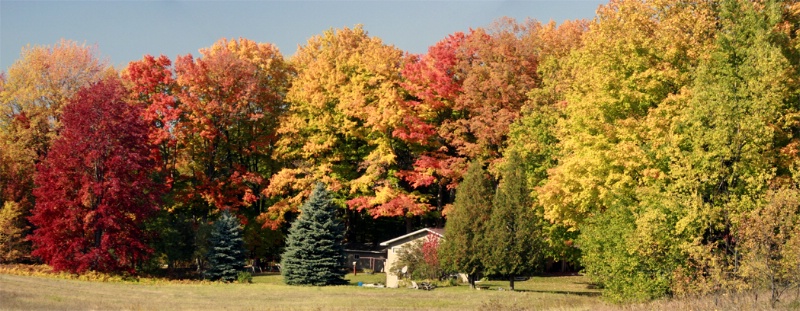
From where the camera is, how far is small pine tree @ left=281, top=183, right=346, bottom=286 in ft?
169

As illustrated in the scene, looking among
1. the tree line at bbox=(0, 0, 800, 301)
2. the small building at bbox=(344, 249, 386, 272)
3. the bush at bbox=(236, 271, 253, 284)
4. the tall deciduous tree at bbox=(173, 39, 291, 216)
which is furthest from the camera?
the small building at bbox=(344, 249, 386, 272)

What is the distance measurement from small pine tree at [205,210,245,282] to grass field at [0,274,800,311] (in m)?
3.32

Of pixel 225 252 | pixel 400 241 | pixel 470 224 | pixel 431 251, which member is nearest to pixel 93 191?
pixel 225 252

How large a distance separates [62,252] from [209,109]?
14959 millimetres

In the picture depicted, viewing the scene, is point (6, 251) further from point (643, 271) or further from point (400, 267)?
point (643, 271)

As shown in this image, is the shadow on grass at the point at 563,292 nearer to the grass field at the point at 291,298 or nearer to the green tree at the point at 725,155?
the grass field at the point at 291,298

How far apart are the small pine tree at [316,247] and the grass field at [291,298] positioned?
9.36 ft

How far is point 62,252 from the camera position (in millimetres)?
50969

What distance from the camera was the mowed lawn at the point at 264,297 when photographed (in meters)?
34.9

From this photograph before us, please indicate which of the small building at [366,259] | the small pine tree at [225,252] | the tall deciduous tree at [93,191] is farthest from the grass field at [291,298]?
the small building at [366,259]

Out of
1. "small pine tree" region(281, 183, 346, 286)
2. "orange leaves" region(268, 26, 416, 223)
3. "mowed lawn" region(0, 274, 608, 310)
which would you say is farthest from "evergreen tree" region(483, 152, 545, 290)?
"orange leaves" region(268, 26, 416, 223)

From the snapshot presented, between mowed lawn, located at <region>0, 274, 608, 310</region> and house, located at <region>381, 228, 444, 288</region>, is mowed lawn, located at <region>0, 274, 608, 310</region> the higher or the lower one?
the lower one

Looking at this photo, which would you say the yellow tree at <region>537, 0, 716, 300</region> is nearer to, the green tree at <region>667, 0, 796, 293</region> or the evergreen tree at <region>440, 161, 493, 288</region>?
the green tree at <region>667, 0, 796, 293</region>

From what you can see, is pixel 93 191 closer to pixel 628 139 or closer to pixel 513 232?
pixel 513 232
